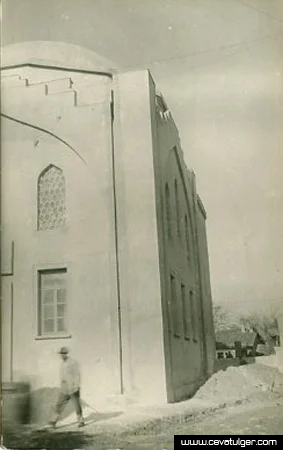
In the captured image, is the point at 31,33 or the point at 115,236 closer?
the point at 115,236

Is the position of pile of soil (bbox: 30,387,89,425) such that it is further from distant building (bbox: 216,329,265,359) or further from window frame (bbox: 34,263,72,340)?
distant building (bbox: 216,329,265,359)

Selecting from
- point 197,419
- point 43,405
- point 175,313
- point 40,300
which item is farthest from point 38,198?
point 197,419

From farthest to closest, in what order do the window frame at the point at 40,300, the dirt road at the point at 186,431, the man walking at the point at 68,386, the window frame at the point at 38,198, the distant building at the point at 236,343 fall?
the window frame at the point at 38,198 → the window frame at the point at 40,300 → the man walking at the point at 68,386 → the distant building at the point at 236,343 → the dirt road at the point at 186,431

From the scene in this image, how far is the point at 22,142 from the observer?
391 centimetres

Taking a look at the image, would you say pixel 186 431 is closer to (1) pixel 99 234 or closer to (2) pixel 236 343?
(2) pixel 236 343

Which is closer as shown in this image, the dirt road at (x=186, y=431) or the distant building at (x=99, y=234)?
the dirt road at (x=186, y=431)

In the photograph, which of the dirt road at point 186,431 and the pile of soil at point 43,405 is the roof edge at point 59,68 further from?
the dirt road at point 186,431

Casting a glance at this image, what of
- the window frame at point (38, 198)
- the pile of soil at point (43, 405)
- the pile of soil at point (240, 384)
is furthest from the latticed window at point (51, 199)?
the pile of soil at point (240, 384)

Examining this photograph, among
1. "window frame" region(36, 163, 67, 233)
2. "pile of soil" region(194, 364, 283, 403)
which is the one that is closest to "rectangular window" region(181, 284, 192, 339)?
"pile of soil" region(194, 364, 283, 403)

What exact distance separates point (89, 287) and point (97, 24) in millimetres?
1865

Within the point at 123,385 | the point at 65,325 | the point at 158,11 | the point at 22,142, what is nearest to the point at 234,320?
the point at 123,385

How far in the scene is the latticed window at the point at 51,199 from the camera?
378 centimetres

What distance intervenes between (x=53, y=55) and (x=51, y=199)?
1.05 metres

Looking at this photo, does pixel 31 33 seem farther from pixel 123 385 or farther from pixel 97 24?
pixel 123 385
